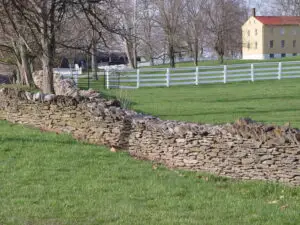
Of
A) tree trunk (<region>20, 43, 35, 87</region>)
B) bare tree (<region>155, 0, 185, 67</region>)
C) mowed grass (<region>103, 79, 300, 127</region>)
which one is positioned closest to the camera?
mowed grass (<region>103, 79, 300, 127</region>)

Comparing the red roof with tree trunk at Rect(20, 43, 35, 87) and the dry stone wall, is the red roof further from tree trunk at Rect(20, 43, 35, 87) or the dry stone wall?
the dry stone wall

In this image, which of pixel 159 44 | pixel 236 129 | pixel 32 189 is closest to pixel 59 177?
pixel 32 189

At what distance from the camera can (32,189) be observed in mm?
7996

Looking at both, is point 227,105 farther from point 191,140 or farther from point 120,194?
point 120,194

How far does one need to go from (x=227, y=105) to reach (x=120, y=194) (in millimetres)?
14541

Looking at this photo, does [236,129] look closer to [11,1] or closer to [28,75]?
[11,1]

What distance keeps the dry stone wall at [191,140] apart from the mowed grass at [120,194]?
11.0 inches

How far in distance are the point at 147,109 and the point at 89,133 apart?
8347mm

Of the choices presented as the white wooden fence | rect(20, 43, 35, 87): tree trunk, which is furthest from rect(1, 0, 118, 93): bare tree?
the white wooden fence

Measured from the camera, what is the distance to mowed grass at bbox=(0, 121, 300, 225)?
21.6ft

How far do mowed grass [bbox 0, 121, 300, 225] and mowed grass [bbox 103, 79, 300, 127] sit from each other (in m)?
6.80

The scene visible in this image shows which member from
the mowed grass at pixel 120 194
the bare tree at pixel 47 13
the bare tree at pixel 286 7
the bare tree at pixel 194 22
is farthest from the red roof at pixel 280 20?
the mowed grass at pixel 120 194

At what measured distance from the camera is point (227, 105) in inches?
862

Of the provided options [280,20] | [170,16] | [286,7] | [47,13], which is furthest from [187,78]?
[286,7]
